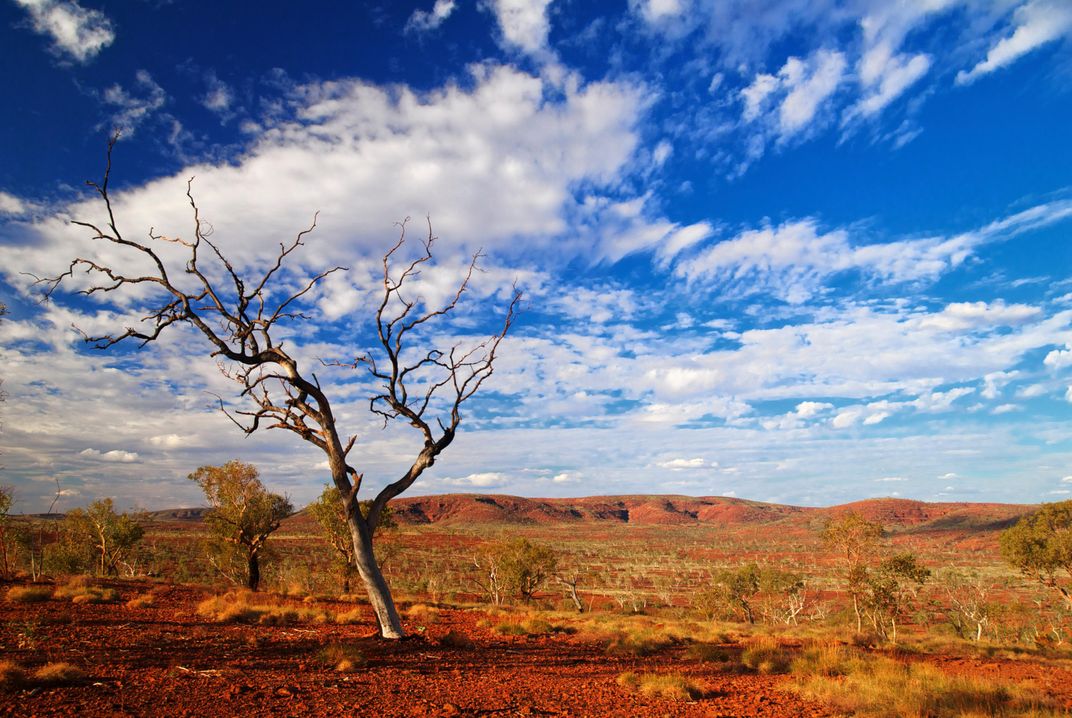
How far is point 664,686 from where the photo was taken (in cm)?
856

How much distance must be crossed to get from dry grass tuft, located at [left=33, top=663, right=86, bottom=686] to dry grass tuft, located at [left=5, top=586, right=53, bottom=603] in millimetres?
8076

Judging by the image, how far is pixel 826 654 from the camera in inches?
468

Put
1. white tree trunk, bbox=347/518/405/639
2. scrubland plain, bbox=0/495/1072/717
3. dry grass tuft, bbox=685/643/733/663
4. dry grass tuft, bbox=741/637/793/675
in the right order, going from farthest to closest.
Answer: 1. dry grass tuft, bbox=685/643/733/663
2. dry grass tuft, bbox=741/637/793/675
3. white tree trunk, bbox=347/518/405/639
4. scrubland plain, bbox=0/495/1072/717

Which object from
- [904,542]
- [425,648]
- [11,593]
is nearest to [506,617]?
[425,648]

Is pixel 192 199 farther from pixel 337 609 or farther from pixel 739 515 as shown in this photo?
pixel 739 515

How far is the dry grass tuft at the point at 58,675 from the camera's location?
21.2 ft

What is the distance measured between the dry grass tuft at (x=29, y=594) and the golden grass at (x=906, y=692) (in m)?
16.5

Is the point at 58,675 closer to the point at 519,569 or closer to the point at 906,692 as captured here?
the point at 906,692

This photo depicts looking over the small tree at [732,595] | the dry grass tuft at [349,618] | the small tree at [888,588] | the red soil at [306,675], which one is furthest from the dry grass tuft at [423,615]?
the small tree at [732,595]

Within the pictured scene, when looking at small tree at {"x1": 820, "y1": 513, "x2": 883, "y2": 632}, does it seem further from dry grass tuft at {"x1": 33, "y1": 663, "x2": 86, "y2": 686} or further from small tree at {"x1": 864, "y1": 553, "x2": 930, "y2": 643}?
dry grass tuft at {"x1": 33, "y1": 663, "x2": 86, "y2": 686}

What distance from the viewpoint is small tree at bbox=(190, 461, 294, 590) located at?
21.9 meters

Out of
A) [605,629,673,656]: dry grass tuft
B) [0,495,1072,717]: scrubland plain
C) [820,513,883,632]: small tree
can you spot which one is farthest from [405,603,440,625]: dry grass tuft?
[820,513,883,632]: small tree

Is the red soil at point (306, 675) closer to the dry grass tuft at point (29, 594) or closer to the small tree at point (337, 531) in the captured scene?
the dry grass tuft at point (29, 594)

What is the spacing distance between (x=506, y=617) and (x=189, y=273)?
13323 mm
